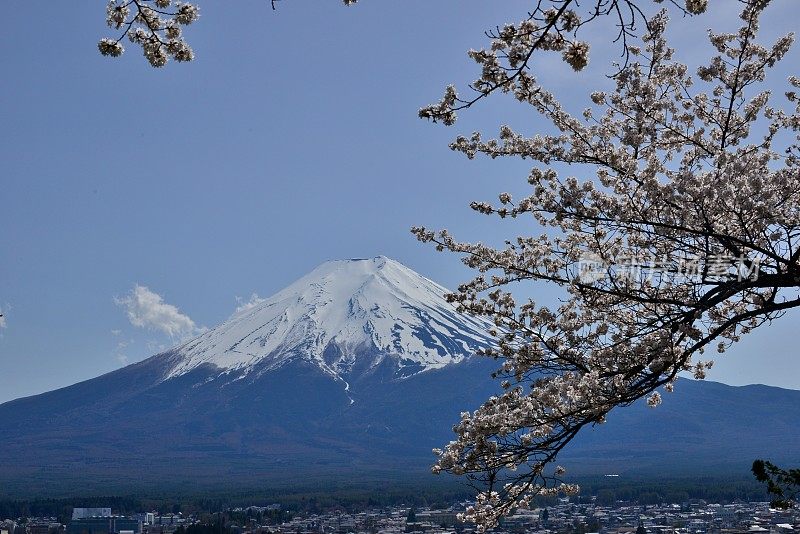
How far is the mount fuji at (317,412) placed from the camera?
11044 cm

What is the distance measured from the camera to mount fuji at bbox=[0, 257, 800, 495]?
110 metres

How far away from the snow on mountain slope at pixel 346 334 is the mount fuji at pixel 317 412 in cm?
31

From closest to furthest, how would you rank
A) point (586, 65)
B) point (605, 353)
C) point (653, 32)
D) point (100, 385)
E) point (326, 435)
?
point (586, 65)
point (605, 353)
point (653, 32)
point (326, 435)
point (100, 385)

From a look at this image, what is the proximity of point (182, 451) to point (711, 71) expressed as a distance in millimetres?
129386

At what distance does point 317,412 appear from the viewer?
517 ft

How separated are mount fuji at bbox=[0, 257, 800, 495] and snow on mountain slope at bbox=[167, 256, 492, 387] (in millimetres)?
313

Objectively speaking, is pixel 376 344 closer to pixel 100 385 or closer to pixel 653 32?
pixel 100 385

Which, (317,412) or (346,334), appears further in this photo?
(346,334)

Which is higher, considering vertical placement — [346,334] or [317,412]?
[346,334]

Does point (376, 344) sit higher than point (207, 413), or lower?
higher

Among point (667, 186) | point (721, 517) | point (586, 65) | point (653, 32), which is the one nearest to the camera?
point (586, 65)

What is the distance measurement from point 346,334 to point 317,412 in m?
29.8

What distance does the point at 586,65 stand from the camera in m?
4.12

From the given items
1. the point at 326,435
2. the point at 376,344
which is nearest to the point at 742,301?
the point at 326,435
